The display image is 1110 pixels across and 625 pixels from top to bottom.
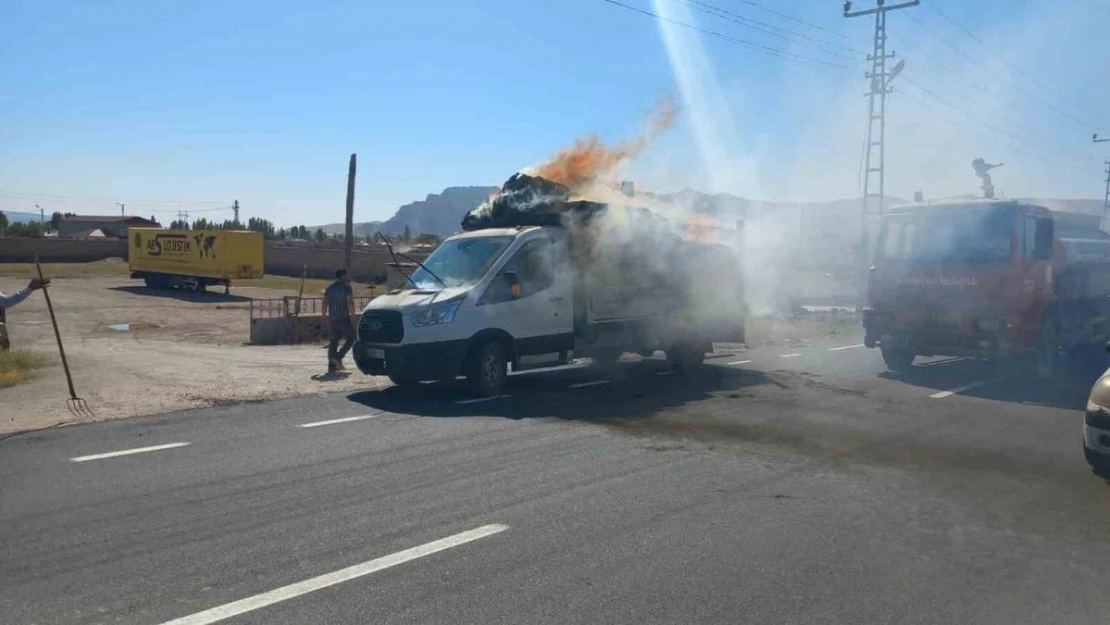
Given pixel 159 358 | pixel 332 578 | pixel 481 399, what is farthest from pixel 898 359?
pixel 159 358

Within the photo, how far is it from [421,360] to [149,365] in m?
6.26

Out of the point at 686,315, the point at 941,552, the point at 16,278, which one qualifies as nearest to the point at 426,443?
the point at 941,552

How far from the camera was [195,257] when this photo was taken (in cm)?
4228

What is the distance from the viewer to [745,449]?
9.03 metres

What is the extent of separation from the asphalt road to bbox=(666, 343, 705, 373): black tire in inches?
131

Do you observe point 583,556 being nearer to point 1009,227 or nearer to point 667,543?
point 667,543

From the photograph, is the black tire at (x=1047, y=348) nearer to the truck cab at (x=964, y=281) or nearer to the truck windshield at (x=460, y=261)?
the truck cab at (x=964, y=281)

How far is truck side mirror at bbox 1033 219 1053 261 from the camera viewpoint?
1479cm

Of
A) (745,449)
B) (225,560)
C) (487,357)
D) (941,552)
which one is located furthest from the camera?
(487,357)

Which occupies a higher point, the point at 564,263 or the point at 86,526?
the point at 564,263

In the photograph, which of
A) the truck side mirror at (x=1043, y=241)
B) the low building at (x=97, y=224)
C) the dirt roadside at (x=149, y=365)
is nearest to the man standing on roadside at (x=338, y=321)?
the dirt roadside at (x=149, y=365)

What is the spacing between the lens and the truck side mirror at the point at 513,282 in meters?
12.4

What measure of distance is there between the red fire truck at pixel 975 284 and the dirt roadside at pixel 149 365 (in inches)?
341

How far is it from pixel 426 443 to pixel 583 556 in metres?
3.66
